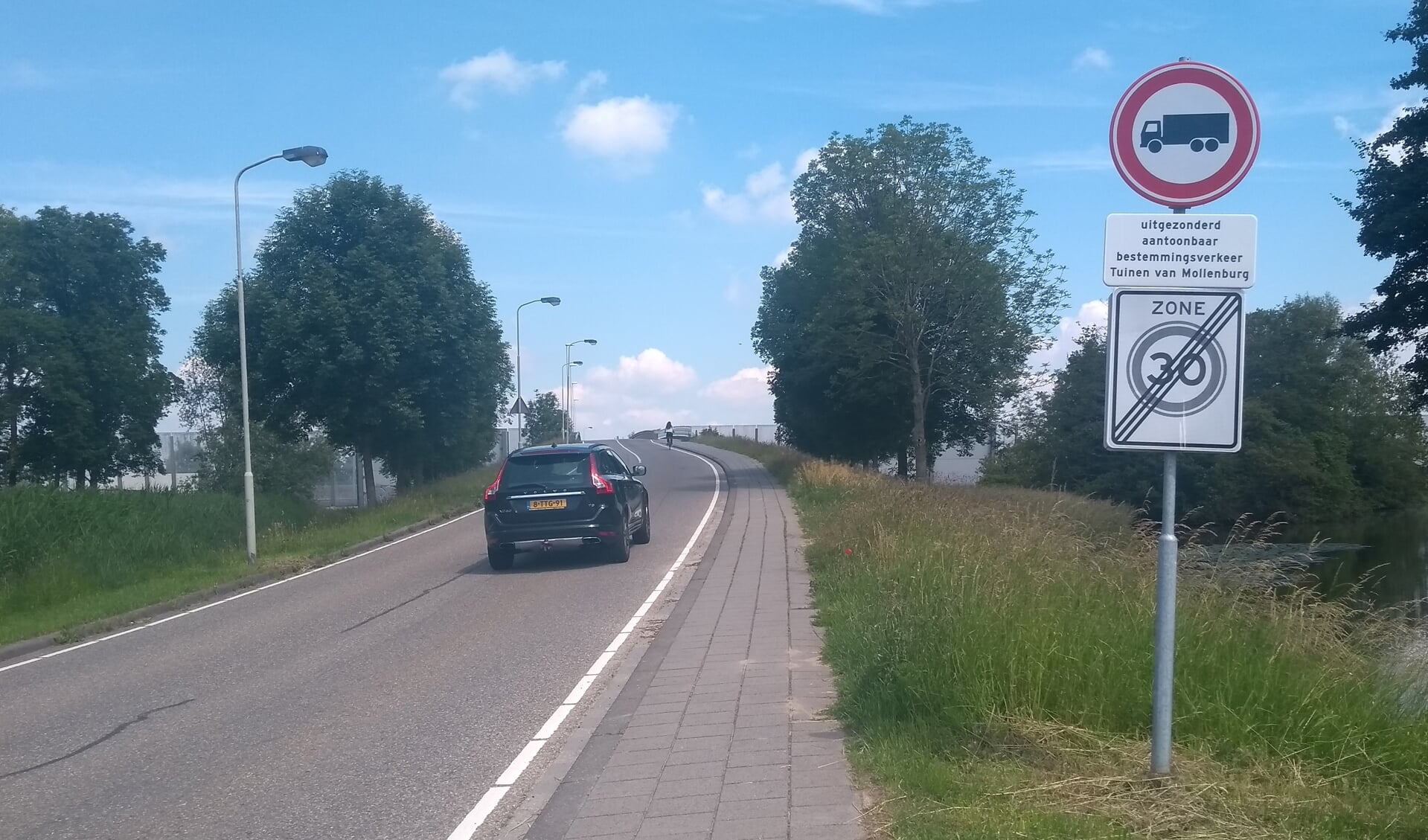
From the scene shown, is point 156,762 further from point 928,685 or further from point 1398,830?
point 1398,830

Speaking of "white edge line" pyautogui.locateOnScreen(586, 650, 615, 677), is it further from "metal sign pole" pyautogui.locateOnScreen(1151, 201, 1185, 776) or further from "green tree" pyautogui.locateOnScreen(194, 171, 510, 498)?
"green tree" pyautogui.locateOnScreen(194, 171, 510, 498)

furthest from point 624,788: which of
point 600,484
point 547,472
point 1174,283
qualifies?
point 547,472

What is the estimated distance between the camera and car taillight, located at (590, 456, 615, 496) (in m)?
16.5

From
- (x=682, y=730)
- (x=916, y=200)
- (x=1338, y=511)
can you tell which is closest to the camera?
(x=682, y=730)

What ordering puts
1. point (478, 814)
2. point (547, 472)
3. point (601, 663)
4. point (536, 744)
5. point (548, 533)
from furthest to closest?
point (547, 472) < point (548, 533) < point (601, 663) < point (536, 744) < point (478, 814)

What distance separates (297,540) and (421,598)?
8.27 m

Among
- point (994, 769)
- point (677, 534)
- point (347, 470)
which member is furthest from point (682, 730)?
point (347, 470)

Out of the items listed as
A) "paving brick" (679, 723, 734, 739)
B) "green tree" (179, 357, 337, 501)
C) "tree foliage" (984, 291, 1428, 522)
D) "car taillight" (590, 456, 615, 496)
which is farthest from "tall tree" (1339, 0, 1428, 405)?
"green tree" (179, 357, 337, 501)

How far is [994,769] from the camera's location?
5.37 m

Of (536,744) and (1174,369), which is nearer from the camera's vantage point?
(1174,369)

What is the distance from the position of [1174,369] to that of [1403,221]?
73.4 feet

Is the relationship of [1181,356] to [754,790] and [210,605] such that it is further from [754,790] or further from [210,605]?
[210,605]

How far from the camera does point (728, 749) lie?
21.1 ft

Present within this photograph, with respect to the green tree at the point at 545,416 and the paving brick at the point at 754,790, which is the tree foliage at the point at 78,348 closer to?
the green tree at the point at 545,416
